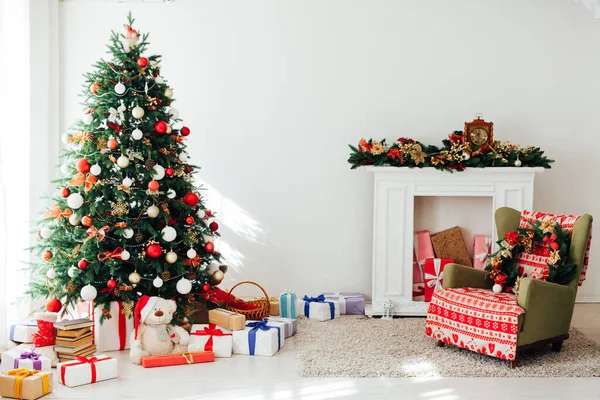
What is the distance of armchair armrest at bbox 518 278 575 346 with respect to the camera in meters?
4.36

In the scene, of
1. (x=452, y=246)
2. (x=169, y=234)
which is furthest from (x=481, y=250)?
(x=169, y=234)

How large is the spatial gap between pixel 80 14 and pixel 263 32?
1.59 meters

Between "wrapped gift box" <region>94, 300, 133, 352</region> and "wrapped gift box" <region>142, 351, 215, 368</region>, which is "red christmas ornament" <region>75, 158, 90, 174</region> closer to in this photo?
"wrapped gift box" <region>94, 300, 133, 352</region>

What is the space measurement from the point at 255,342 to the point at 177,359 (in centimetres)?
52

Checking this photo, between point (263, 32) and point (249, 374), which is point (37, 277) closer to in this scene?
point (249, 374)

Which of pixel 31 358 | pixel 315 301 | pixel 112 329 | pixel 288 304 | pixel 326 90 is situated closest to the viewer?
pixel 31 358

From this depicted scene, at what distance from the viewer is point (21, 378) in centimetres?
373

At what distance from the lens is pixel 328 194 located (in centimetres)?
617

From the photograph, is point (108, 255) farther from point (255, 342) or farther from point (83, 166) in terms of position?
point (255, 342)

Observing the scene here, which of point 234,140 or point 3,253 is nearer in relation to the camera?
point 3,253

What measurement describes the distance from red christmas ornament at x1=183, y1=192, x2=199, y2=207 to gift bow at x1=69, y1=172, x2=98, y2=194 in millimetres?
601

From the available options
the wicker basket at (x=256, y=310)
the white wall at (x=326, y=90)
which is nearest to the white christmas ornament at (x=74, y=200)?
the wicker basket at (x=256, y=310)

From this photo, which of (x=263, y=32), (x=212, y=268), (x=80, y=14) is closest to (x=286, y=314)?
(x=212, y=268)

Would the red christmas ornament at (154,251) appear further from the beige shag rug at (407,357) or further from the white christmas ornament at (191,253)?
the beige shag rug at (407,357)
